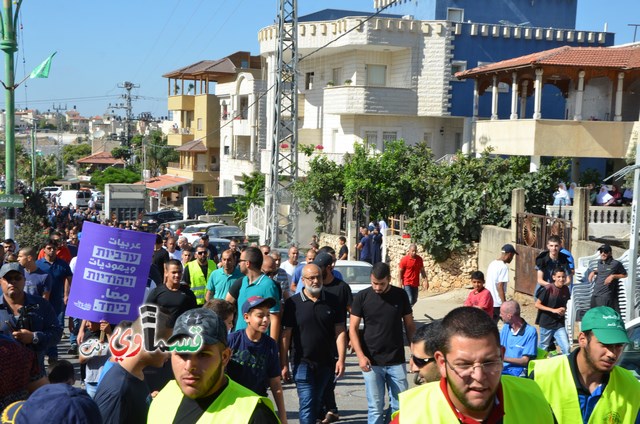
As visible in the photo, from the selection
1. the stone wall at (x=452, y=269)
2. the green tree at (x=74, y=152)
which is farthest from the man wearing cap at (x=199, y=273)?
the green tree at (x=74, y=152)

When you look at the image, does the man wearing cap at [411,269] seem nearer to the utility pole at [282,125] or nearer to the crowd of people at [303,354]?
the crowd of people at [303,354]

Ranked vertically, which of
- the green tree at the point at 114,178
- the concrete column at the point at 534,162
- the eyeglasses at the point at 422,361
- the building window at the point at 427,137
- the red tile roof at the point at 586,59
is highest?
the red tile roof at the point at 586,59

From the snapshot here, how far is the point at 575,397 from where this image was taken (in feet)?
14.1

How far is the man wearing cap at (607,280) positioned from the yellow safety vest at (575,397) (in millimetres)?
8141

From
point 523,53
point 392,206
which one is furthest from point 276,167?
point 523,53

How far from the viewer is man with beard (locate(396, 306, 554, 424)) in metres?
3.11

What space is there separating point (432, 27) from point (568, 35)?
20.8ft

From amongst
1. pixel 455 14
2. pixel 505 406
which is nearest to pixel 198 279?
pixel 505 406

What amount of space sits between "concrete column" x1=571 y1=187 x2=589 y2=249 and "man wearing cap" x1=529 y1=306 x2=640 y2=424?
13.2 metres

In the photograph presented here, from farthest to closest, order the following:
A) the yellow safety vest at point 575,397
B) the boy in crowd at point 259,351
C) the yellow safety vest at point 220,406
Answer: the boy in crowd at point 259,351 → the yellow safety vest at point 575,397 → the yellow safety vest at point 220,406

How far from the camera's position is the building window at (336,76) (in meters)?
40.2

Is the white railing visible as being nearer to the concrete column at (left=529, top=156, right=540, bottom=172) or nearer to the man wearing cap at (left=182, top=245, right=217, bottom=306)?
the concrete column at (left=529, top=156, right=540, bottom=172)

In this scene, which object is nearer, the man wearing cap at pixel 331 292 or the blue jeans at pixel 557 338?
the man wearing cap at pixel 331 292

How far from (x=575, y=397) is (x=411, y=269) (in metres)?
11.2
